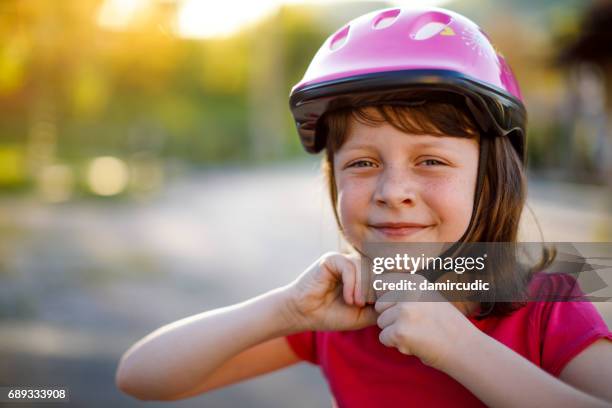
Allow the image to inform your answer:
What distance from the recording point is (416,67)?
2.06 meters

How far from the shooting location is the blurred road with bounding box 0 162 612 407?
16.4 feet

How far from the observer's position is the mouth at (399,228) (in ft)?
6.81

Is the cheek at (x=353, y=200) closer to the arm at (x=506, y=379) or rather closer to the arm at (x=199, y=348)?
the arm at (x=199, y=348)

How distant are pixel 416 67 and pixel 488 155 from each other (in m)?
0.37

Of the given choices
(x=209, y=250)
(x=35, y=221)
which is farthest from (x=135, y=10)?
(x=209, y=250)

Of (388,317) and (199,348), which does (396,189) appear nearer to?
(388,317)

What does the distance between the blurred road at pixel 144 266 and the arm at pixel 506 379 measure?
34.5 inches

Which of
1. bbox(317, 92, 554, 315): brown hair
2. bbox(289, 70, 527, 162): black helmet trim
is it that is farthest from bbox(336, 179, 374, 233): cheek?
bbox(289, 70, 527, 162): black helmet trim

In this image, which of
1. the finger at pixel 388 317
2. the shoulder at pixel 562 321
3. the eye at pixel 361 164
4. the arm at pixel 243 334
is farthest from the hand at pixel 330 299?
the shoulder at pixel 562 321

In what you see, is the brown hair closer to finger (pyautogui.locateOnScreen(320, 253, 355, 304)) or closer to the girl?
the girl

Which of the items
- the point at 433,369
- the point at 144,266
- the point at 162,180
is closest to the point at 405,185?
the point at 433,369

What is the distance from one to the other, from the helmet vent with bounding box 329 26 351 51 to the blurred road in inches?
24.5

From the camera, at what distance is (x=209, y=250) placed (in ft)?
32.1

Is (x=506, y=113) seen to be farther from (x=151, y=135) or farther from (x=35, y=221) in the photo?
(x=151, y=135)
